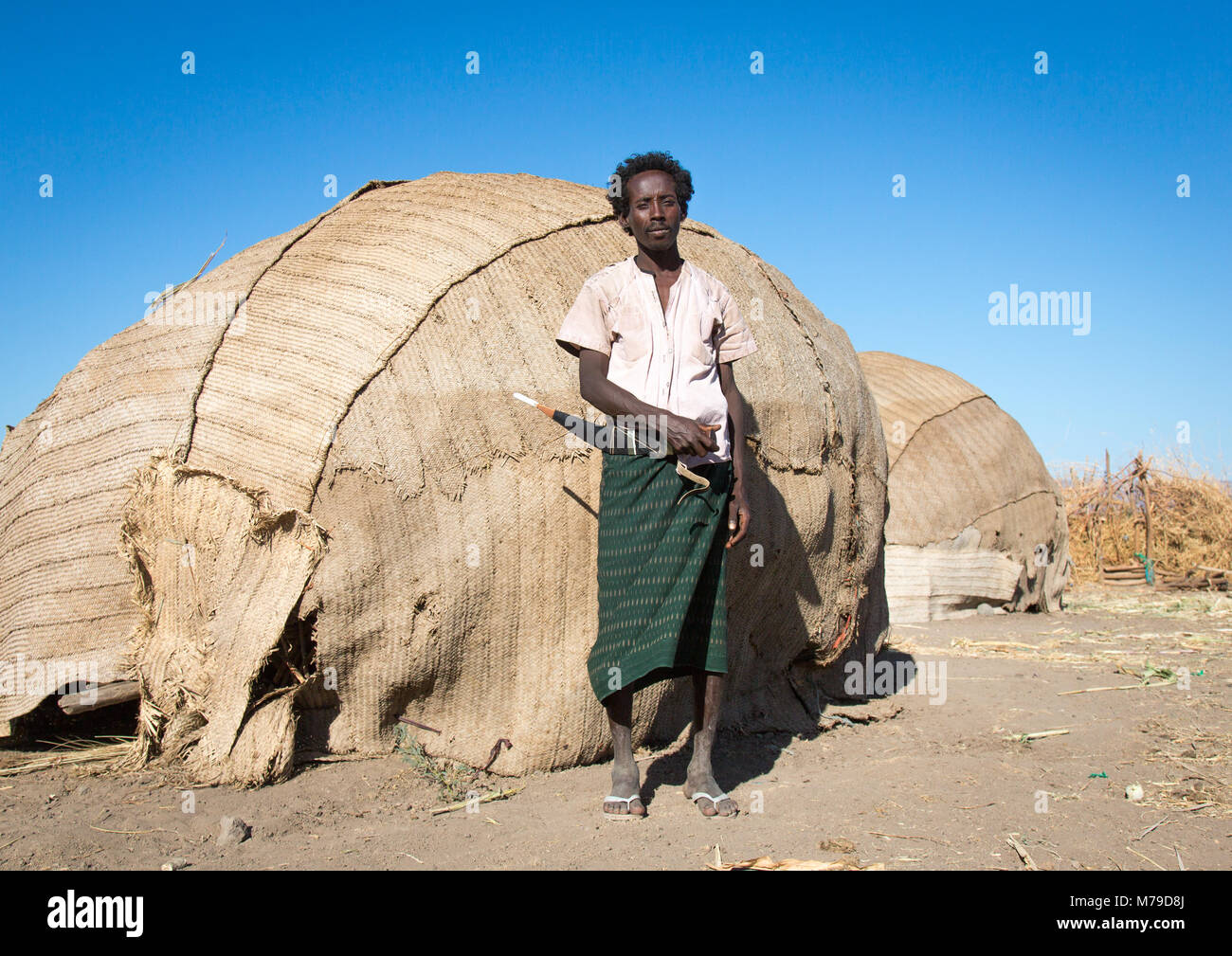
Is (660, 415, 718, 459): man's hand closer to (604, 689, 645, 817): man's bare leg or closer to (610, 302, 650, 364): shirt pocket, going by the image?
(610, 302, 650, 364): shirt pocket

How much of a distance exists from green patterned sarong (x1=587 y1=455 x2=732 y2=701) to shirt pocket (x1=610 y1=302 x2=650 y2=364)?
37 cm

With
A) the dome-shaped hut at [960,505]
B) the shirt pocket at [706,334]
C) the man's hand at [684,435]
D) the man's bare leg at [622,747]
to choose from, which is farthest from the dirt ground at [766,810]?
the dome-shaped hut at [960,505]

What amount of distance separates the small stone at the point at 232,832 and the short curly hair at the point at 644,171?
2.44 m

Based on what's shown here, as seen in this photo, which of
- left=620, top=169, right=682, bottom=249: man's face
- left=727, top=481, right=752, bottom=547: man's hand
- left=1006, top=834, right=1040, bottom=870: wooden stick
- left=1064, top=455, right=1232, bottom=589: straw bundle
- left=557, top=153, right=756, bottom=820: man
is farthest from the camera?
left=1064, top=455, right=1232, bottom=589: straw bundle

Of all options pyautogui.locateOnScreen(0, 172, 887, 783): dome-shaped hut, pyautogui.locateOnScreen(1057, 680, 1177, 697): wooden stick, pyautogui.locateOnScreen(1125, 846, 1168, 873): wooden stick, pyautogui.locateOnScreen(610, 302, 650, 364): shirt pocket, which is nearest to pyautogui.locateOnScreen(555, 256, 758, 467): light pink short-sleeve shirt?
pyautogui.locateOnScreen(610, 302, 650, 364): shirt pocket

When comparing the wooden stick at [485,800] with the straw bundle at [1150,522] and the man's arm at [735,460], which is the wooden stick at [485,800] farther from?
the straw bundle at [1150,522]

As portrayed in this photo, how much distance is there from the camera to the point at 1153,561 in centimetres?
1210

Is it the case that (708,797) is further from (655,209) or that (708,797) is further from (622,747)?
(655,209)

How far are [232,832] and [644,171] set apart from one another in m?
2.59

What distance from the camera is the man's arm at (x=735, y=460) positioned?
11.7 feet

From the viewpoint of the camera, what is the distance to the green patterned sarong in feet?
11.0

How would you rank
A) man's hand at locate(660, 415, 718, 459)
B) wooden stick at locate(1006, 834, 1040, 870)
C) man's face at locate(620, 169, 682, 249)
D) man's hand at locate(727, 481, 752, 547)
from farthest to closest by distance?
man's hand at locate(727, 481, 752, 547), man's face at locate(620, 169, 682, 249), man's hand at locate(660, 415, 718, 459), wooden stick at locate(1006, 834, 1040, 870)

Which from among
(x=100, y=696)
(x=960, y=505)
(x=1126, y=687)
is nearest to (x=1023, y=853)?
(x=100, y=696)

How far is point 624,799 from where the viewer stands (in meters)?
3.36
